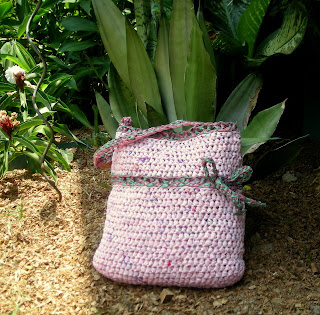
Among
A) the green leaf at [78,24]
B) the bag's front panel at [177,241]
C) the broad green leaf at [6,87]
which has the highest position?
the green leaf at [78,24]

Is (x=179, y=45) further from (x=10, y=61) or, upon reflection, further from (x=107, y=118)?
(x=10, y=61)

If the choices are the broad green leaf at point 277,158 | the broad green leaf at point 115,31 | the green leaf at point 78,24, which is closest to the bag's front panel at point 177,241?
the broad green leaf at point 277,158

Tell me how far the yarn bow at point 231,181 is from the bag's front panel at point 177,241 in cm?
3

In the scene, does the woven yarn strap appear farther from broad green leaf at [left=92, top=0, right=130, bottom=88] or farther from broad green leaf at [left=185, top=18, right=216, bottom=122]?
broad green leaf at [left=92, top=0, right=130, bottom=88]

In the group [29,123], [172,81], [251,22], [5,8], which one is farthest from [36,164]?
[251,22]

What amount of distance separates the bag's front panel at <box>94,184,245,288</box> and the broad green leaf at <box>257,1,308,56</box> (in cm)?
69

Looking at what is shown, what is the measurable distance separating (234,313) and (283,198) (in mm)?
744

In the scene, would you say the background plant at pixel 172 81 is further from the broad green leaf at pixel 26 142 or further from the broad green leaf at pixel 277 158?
the broad green leaf at pixel 26 142

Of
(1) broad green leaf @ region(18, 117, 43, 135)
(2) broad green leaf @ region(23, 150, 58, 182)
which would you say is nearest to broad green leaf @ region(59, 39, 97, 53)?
(1) broad green leaf @ region(18, 117, 43, 135)

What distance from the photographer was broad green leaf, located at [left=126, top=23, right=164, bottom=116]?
161 cm

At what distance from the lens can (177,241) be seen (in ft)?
4.41

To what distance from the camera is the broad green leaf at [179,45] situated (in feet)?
5.27

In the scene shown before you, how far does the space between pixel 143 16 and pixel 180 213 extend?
0.86 m

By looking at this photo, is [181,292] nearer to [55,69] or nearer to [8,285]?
[8,285]
